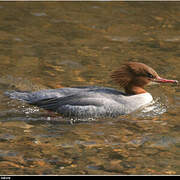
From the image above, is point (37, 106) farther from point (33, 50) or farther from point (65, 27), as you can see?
point (65, 27)

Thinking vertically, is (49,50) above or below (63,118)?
above

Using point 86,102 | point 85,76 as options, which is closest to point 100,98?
point 86,102

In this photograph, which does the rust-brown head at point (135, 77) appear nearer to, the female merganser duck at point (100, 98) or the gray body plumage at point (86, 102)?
the female merganser duck at point (100, 98)

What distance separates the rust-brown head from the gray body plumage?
0.22 meters

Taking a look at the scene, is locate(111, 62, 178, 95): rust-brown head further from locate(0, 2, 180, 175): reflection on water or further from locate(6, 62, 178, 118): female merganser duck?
locate(0, 2, 180, 175): reflection on water

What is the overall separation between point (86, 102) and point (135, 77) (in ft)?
3.27

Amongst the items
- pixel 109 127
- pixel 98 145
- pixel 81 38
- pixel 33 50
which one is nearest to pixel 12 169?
pixel 98 145

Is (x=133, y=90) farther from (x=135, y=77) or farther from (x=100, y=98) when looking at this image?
(x=100, y=98)

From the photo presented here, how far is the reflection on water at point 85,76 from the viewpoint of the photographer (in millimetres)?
6637

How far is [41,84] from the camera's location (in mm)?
9211

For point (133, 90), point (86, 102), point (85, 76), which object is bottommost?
point (86, 102)

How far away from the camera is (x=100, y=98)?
795cm

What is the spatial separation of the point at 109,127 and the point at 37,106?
134 cm

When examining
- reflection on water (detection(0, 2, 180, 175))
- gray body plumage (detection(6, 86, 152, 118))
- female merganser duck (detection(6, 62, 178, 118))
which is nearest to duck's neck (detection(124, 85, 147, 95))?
female merganser duck (detection(6, 62, 178, 118))
